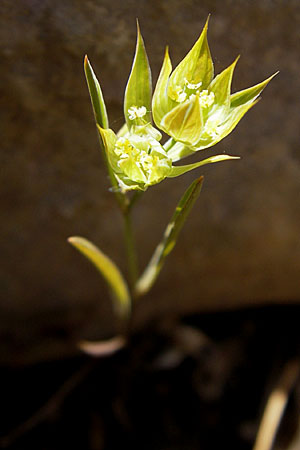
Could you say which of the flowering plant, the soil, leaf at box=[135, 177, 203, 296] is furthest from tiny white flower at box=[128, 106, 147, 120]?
the soil

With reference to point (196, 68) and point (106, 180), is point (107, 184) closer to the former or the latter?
point (106, 180)

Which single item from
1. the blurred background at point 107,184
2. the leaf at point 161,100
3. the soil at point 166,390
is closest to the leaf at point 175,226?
the leaf at point 161,100

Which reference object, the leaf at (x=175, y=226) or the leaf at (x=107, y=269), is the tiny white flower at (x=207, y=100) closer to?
the leaf at (x=175, y=226)

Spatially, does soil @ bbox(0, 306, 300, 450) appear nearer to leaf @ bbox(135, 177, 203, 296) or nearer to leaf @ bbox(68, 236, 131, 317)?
leaf @ bbox(68, 236, 131, 317)

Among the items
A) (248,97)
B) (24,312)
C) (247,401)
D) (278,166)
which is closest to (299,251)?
(278,166)

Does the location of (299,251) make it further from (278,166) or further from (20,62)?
(20,62)
